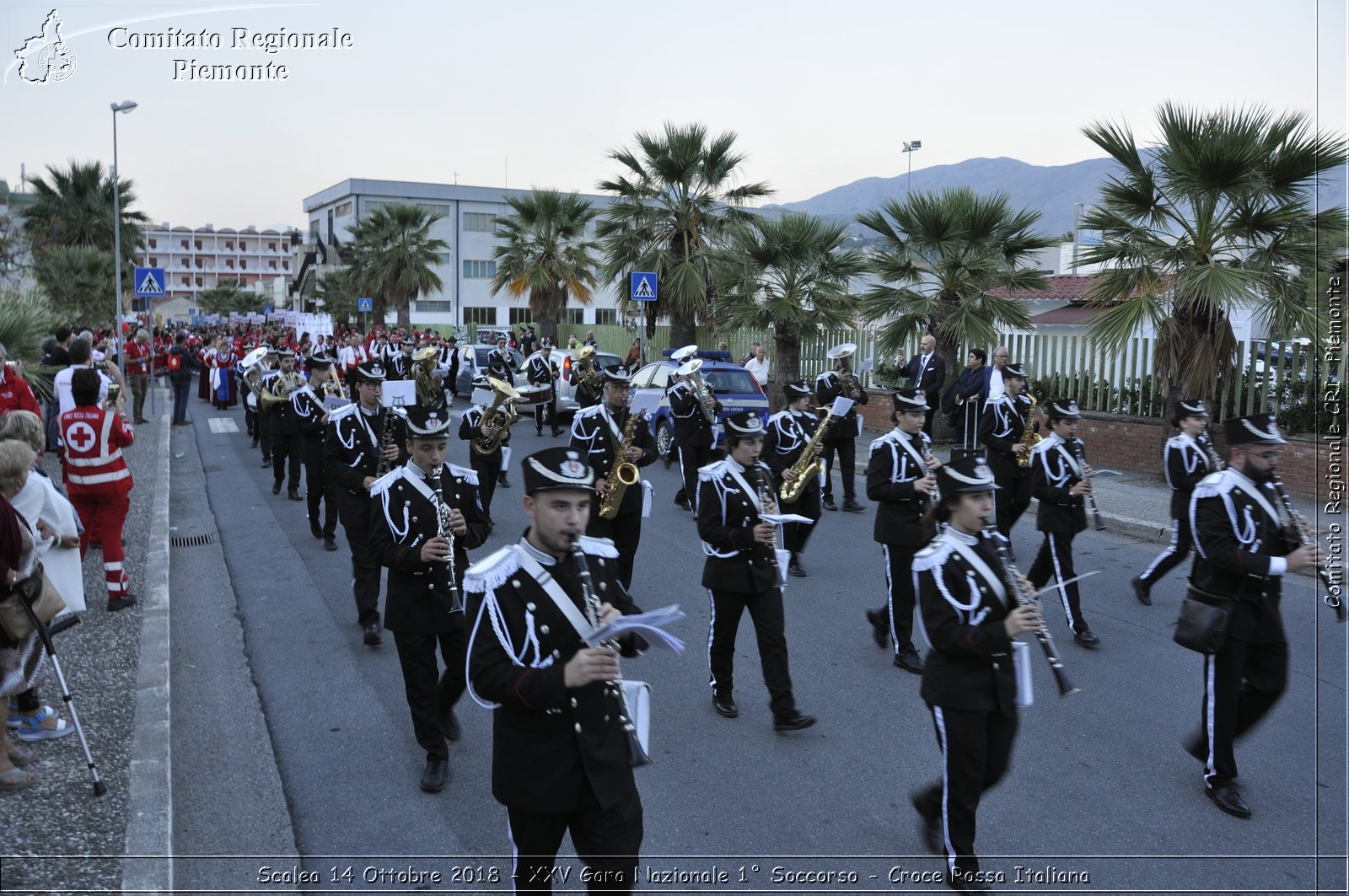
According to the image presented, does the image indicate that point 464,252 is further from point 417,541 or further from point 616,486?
point 417,541

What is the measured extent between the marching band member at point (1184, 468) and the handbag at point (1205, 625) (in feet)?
10.5

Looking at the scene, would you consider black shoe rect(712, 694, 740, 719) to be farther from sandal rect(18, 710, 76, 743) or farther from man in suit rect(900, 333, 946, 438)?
man in suit rect(900, 333, 946, 438)

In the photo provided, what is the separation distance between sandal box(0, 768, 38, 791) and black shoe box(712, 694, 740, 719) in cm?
372

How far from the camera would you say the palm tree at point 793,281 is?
2136 centimetres

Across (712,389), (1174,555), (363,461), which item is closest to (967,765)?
(1174,555)

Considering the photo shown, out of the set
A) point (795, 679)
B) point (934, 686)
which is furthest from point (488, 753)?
point (934, 686)

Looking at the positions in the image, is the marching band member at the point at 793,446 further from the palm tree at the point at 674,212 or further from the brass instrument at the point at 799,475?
the palm tree at the point at 674,212

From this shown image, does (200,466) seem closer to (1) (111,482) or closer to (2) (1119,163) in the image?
(1) (111,482)

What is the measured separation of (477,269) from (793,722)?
6737cm

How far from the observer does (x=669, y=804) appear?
17.6 feet

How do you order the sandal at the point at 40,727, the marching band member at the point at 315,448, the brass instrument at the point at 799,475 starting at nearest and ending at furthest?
the sandal at the point at 40,727 < the brass instrument at the point at 799,475 < the marching band member at the point at 315,448

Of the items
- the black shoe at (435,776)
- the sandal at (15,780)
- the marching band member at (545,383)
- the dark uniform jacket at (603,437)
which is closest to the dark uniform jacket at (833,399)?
the dark uniform jacket at (603,437)

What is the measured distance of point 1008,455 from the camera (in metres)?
10.2

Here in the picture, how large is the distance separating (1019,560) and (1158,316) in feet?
16.6
